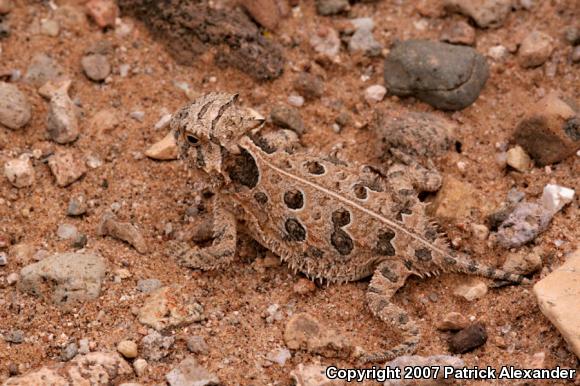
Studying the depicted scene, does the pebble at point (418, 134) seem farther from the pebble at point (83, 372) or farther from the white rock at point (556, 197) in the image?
the pebble at point (83, 372)

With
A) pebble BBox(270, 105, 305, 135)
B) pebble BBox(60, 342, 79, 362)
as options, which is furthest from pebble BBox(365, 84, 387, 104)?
pebble BBox(60, 342, 79, 362)

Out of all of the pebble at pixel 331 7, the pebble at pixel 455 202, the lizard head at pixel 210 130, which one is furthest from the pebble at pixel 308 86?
the pebble at pixel 455 202

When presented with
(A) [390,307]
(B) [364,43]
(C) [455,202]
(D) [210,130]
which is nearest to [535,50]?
(B) [364,43]

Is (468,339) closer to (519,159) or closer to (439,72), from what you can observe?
(519,159)

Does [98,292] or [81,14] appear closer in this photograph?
[98,292]

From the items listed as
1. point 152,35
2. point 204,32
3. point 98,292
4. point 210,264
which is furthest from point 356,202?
point 152,35

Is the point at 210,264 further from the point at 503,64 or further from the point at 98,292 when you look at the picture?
the point at 503,64

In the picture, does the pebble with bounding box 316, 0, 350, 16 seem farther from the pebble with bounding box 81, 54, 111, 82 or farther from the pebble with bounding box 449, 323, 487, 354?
the pebble with bounding box 449, 323, 487, 354
